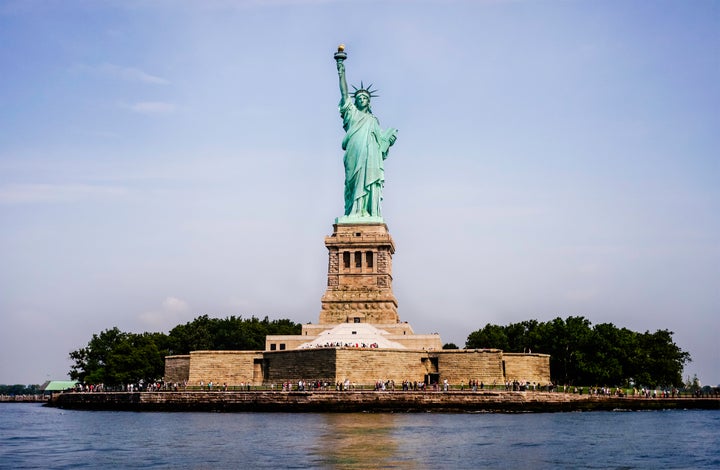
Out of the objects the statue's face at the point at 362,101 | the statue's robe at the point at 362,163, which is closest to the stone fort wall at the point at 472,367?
the statue's robe at the point at 362,163

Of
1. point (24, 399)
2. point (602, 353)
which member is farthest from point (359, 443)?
point (24, 399)

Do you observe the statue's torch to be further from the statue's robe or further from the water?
the water

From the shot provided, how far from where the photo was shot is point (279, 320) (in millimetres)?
102938

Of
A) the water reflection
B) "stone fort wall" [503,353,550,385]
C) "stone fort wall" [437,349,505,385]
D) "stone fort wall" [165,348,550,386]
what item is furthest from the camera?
"stone fort wall" [503,353,550,385]

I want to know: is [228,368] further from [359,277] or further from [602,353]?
[602,353]

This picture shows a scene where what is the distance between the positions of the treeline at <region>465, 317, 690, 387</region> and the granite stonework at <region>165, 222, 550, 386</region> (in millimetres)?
6884

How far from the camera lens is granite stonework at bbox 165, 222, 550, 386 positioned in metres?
59.3

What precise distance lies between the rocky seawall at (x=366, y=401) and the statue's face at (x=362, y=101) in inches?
1074

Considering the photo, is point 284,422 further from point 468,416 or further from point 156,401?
point 156,401

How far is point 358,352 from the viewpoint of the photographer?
58.9 metres

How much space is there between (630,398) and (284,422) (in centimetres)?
2652

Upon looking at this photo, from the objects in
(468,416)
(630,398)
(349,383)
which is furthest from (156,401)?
(630,398)

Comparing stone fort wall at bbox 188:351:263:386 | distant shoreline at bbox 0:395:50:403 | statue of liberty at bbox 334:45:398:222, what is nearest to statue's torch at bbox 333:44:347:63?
statue of liberty at bbox 334:45:398:222

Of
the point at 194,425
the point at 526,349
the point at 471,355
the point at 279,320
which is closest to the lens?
the point at 194,425
